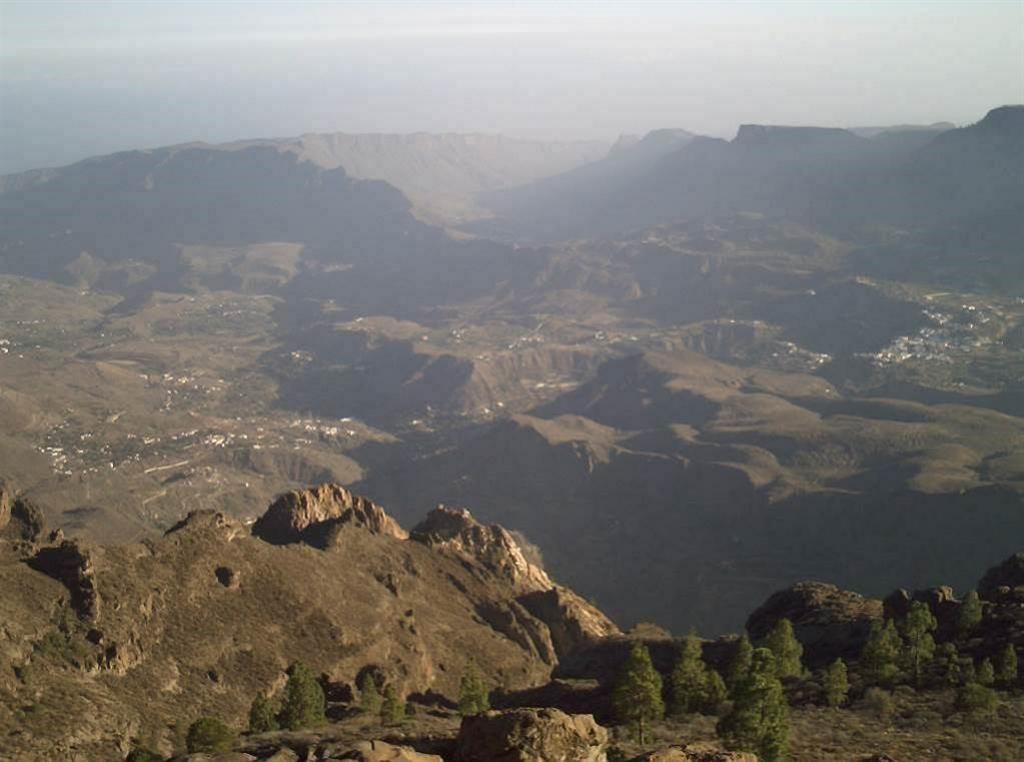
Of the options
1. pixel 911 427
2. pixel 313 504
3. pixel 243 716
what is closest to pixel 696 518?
pixel 911 427

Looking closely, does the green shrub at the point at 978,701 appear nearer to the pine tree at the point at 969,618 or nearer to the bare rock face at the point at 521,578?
the pine tree at the point at 969,618

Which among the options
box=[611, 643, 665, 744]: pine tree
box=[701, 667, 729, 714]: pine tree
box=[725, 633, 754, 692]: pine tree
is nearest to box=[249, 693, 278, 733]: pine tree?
box=[611, 643, 665, 744]: pine tree

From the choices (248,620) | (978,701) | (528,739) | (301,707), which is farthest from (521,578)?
(528,739)

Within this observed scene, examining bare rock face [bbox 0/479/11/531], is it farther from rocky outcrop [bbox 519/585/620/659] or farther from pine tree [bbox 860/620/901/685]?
pine tree [bbox 860/620/901/685]

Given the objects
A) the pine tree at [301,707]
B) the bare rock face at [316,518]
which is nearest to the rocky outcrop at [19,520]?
the bare rock face at [316,518]

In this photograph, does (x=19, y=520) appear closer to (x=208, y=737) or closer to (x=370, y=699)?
(x=370, y=699)

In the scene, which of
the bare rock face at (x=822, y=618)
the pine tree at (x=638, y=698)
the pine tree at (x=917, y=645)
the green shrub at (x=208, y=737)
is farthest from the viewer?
the bare rock face at (x=822, y=618)

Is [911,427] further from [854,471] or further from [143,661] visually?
[143,661]
